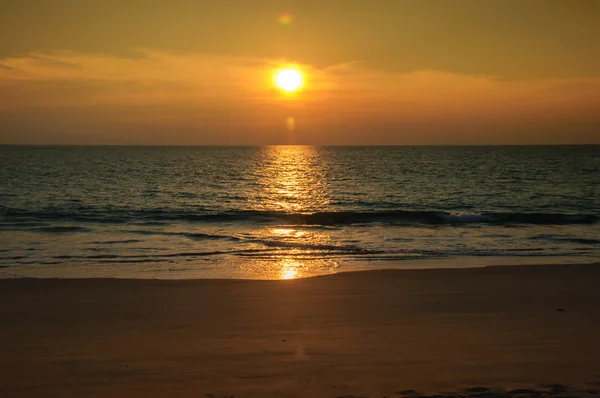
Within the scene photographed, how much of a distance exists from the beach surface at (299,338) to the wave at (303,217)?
17.8 metres

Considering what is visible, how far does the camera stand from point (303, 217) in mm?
34000

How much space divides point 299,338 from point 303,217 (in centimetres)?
2488

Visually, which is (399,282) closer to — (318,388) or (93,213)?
(318,388)

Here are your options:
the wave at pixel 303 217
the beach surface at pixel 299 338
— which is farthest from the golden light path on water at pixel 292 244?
the beach surface at pixel 299 338

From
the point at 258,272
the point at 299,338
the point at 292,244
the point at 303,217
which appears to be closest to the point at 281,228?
the point at 303,217

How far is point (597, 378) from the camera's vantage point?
741 cm

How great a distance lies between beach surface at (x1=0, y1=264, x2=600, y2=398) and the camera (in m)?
7.24

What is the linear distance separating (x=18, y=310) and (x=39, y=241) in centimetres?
1312

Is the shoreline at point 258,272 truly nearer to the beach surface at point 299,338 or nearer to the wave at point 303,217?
the beach surface at point 299,338

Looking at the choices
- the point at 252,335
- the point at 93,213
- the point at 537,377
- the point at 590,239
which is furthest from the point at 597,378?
the point at 93,213

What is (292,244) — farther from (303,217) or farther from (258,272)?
(303,217)

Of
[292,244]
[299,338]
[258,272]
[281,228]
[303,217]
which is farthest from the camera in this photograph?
[303,217]

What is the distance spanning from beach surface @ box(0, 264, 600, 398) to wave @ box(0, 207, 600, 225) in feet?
58.5

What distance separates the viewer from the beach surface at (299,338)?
7.24 m
